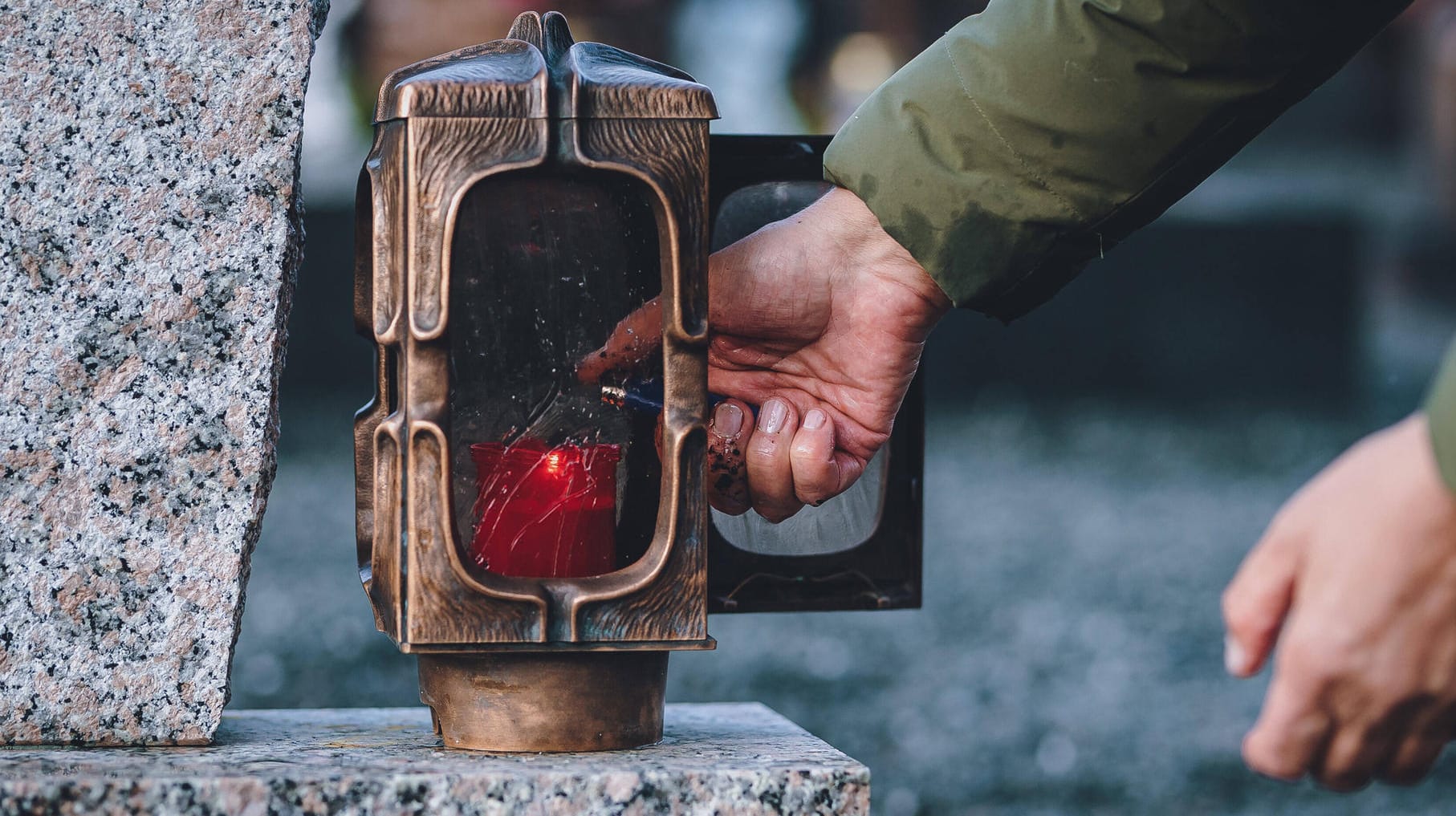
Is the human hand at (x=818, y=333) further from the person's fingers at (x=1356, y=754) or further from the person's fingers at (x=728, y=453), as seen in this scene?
the person's fingers at (x=1356, y=754)

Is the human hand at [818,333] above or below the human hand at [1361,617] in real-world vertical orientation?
above

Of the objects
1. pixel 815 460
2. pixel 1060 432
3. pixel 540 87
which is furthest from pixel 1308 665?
pixel 1060 432

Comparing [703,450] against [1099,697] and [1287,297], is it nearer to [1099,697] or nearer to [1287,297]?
[1099,697]

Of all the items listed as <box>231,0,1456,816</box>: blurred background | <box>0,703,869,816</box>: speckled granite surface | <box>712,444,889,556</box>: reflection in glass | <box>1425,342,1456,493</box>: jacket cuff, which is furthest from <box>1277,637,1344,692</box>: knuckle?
<box>231,0,1456,816</box>: blurred background

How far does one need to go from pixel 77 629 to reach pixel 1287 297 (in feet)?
23.3

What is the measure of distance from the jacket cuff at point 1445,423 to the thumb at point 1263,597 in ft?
0.37

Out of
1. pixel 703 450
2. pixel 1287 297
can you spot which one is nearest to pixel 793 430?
pixel 703 450

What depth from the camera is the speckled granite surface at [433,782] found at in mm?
1359

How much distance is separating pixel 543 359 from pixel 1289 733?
0.77m

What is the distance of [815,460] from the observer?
5.21 feet

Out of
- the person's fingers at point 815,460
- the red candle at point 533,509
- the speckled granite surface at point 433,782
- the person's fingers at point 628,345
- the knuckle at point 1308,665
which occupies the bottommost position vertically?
the speckled granite surface at point 433,782

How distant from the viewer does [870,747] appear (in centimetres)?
337

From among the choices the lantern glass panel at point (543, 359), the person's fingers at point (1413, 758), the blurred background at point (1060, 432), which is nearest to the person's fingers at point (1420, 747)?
the person's fingers at point (1413, 758)

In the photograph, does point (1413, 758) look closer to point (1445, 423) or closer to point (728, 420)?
point (1445, 423)
